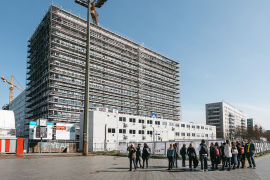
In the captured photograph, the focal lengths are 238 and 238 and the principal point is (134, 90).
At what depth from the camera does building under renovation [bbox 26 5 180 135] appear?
238ft

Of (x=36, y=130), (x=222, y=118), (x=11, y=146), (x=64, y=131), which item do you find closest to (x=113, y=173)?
(x=11, y=146)

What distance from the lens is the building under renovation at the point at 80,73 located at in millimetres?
72500

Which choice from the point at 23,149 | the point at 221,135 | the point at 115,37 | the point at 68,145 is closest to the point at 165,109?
the point at 115,37

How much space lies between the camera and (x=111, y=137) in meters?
57.8

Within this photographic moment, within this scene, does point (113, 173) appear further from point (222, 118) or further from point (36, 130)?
point (222, 118)

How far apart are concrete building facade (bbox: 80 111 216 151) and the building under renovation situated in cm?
823

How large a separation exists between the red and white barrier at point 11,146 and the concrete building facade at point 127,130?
547 inches

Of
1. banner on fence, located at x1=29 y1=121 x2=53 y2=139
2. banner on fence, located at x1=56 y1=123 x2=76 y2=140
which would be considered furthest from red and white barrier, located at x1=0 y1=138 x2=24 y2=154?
banner on fence, located at x1=56 y1=123 x2=76 y2=140

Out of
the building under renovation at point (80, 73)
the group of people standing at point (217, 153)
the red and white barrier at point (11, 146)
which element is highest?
the building under renovation at point (80, 73)

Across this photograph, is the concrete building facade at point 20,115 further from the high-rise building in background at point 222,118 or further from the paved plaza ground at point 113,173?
the high-rise building in background at point 222,118

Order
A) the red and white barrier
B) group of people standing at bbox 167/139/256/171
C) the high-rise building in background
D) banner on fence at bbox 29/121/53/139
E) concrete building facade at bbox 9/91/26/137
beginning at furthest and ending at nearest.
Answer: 1. the high-rise building in background
2. concrete building facade at bbox 9/91/26/137
3. banner on fence at bbox 29/121/53/139
4. the red and white barrier
5. group of people standing at bbox 167/139/256/171

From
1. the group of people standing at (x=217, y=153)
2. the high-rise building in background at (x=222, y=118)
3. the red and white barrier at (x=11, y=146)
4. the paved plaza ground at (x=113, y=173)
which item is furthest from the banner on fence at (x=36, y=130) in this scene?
the high-rise building in background at (x=222, y=118)

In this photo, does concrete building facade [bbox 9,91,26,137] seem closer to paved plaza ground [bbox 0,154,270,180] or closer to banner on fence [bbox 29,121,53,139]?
banner on fence [bbox 29,121,53,139]

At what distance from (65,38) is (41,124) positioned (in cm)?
3731
